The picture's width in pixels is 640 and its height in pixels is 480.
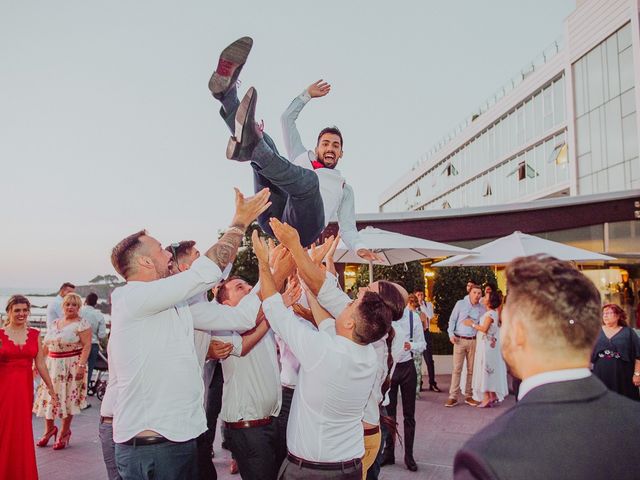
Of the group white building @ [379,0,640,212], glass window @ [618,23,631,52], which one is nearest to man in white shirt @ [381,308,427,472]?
white building @ [379,0,640,212]

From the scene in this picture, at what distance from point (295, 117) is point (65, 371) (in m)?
5.17

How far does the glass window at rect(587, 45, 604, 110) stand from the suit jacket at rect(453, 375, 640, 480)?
27676 mm

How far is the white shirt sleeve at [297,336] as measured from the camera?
2.60 metres

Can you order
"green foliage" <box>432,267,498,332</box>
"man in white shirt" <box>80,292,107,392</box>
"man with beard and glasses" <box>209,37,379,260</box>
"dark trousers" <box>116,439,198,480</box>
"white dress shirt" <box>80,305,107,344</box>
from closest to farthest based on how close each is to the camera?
"dark trousers" <box>116,439,198,480</box>
"man with beard and glasses" <box>209,37,379,260</box>
"white dress shirt" <box>80,305,107,344</box>
"man in white shirt" <box>80,292,107,392</box>
"green foliage" <box>432,267,498,332</box>

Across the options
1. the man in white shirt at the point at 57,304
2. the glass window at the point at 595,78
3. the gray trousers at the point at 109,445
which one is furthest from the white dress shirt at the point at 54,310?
the glass window at the point at 595,78

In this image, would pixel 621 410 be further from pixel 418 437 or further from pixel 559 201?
pixel 559 201

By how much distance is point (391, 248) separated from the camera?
8.22 metres

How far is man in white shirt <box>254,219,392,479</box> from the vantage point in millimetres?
2568

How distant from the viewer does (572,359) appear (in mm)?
1186

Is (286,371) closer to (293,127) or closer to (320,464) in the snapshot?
(320,464)

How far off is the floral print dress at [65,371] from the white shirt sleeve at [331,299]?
469cm

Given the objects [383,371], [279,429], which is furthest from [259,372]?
[383,371]

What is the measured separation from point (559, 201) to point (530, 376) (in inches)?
590

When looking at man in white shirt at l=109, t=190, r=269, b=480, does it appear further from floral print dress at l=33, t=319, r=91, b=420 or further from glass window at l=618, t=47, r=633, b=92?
glass window at l=618, t=47, r=633, b=92
